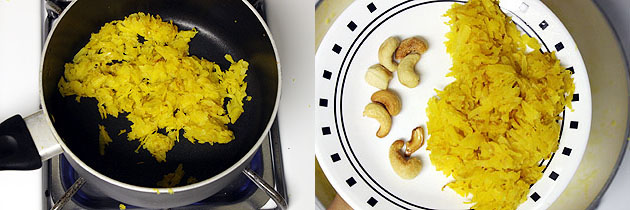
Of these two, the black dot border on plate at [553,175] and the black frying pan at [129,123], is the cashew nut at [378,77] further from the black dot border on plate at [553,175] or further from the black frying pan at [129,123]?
the black dot border on plate at [553,175]

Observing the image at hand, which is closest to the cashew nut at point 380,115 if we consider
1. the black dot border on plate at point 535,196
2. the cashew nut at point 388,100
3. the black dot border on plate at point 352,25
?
the cashew nut at point 388,100

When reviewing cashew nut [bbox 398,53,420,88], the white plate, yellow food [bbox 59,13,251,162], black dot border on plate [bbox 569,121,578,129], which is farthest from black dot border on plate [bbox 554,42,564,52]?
yellow food [bbox 59,13,251,162]

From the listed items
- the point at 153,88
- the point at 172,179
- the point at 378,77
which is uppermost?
the point at 378,77

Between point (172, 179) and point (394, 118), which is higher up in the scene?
point (394, 118)

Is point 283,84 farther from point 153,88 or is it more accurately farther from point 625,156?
point 625,156

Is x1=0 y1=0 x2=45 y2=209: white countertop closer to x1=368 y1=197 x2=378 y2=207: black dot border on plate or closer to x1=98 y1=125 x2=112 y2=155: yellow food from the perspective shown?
x1=98 y1=125 x2=112 y2=155: yellow food

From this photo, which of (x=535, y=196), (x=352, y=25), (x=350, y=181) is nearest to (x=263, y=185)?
(x=350, y=181)
